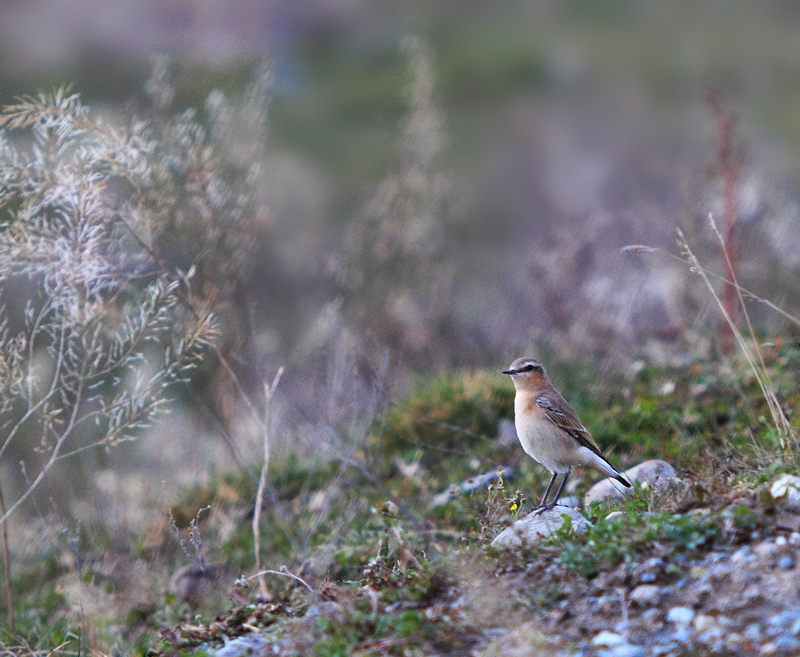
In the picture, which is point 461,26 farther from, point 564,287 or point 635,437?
point 635,437

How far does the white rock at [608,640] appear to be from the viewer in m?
3.16

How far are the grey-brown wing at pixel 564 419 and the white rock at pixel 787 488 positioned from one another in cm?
194

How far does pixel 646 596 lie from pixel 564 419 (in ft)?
7.71

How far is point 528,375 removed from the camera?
6035 millimetres

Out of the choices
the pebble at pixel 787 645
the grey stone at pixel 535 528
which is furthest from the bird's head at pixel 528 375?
the pebble at pixel 787 645

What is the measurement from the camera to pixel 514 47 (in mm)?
22188

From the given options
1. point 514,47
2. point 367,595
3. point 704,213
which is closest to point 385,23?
point 514,47

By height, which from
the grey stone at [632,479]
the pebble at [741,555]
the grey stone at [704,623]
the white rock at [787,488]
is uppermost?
the white rock at [787,488]

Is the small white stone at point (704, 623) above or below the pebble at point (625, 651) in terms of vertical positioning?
above

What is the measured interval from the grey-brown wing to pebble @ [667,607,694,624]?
242 centimetres

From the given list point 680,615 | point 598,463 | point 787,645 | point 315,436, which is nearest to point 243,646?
point 680,615

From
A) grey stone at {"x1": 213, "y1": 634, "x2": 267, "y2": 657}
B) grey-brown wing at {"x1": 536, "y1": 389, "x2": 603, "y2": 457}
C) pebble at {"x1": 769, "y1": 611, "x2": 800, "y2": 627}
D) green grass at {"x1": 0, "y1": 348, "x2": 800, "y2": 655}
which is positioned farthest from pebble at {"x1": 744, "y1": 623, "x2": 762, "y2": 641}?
grey-brown wing at {"x1": 536, "y1": 389, "x2": 603, "y2": 457}

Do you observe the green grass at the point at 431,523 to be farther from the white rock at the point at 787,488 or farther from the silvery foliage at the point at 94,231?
the silvery foliage at the point at 94,231

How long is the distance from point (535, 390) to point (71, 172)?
123 inches
